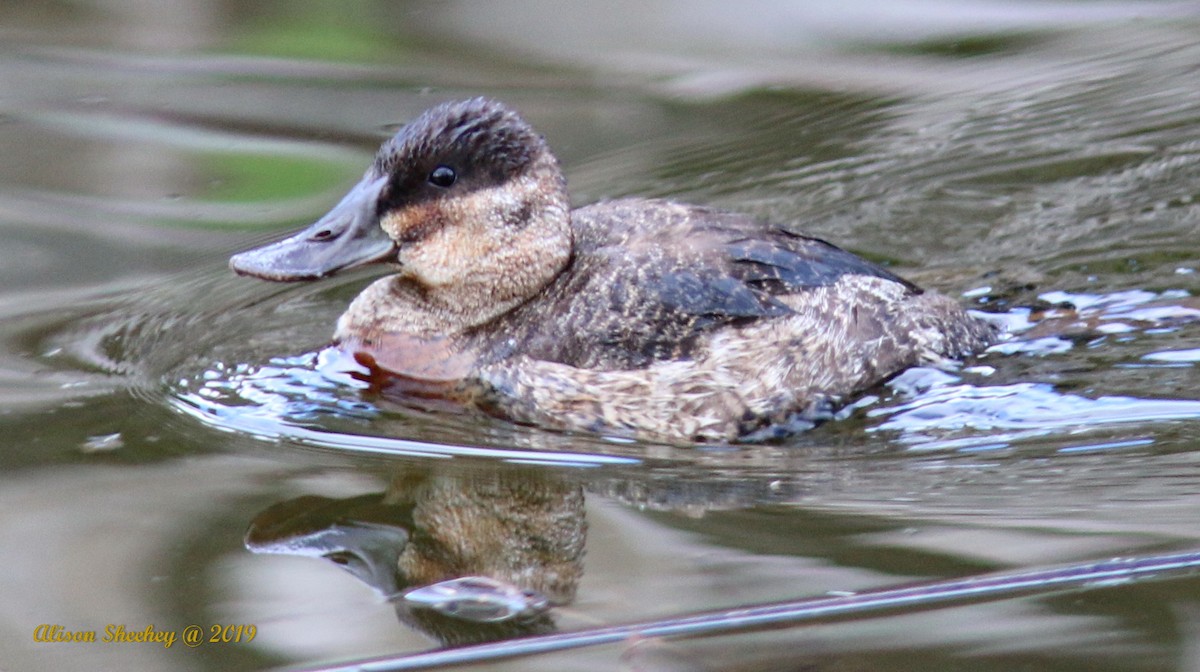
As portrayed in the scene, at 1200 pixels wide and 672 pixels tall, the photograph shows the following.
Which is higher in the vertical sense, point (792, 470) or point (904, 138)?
point (904, 138)

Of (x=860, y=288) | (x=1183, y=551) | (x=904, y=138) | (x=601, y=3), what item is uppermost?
(x=601, y=3)

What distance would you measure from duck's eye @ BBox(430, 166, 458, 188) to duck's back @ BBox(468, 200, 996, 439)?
49 centimetres

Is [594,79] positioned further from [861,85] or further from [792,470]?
[792,470]

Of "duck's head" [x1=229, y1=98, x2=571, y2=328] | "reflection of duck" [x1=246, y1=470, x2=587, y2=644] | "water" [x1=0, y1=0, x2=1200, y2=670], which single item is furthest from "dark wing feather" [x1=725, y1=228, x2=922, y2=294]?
"reflection of duck" [x1=246, y1=470, x2=587, y2=644]

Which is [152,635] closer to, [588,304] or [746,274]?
[588,304]

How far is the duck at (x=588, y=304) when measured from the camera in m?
4.83

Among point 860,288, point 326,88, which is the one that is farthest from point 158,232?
point 860,288

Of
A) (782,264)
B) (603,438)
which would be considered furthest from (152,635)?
(782,264)

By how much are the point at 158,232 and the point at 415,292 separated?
1837mm

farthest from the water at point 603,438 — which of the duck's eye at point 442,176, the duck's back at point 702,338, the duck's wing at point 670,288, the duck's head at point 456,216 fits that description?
the duck's eye at point 442,176

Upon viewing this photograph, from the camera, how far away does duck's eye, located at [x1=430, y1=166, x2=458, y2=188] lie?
4.97m

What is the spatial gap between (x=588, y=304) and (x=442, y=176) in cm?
63

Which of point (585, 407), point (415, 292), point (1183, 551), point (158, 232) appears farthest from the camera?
point (158, 232)

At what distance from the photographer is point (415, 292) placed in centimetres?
530
